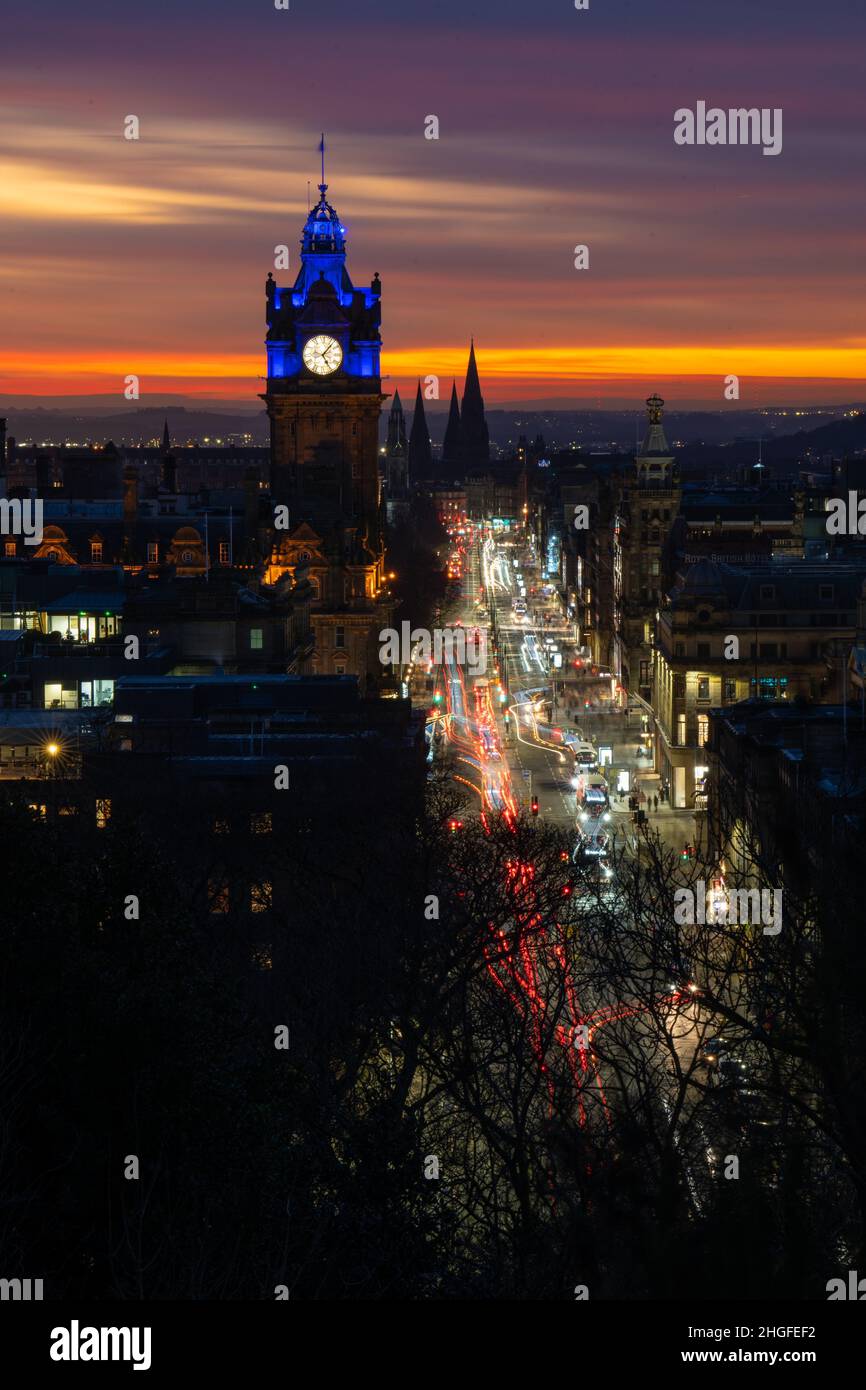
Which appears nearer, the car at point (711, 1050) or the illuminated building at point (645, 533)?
the car at point (711, 1050)

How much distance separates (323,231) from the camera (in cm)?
13875

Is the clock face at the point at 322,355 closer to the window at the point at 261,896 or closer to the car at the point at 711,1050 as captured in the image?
the window at the point at 261,896

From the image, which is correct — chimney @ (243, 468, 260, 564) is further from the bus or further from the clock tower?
the bus

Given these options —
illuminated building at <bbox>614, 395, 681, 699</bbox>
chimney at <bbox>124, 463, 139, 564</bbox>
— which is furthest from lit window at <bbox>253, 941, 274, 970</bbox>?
illuminated building at <bbox>614, 395, 681, 699</bbox>

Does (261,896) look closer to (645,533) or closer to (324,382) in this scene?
(645,533)

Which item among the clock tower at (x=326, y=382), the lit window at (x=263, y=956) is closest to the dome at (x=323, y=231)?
the clock tower at (x=326, y=382)

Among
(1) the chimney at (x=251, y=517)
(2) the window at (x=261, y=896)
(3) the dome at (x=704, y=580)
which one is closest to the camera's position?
(2) the window at (x=261, y=896)
